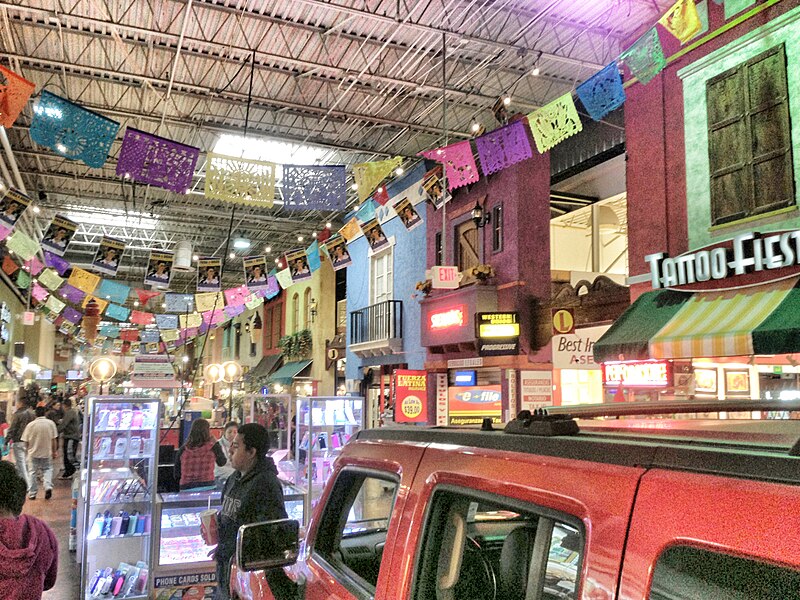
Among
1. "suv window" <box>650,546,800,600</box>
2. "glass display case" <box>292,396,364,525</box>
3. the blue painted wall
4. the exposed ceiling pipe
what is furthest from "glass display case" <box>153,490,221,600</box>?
the exposed ceiling pipe

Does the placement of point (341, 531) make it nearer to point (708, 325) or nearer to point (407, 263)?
point (708, 325)

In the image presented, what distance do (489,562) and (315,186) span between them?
32.1ft

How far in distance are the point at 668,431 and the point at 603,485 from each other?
0.45 meters

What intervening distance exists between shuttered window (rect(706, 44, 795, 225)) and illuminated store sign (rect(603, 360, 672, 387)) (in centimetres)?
216

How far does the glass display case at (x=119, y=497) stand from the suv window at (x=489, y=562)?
5.89 m

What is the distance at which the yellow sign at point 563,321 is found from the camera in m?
12.4

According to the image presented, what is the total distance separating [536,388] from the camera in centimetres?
1337

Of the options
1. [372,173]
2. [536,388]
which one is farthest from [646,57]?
[536,388]

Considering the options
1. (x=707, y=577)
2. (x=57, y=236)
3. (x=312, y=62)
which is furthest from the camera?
(x=312, y=62)

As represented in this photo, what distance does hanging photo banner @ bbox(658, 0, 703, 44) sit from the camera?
7.29m

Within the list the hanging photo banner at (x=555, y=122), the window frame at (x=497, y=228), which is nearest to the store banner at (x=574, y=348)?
the window frame at (x=497, y=228)

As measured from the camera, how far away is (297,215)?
24.7 m

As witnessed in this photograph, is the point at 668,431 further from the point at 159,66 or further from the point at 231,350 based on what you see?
the point at 231,350

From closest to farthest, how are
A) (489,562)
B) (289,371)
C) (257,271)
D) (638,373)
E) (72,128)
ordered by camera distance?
(489,562) → (72,128) → (638,373) → (257,271) → (289,371)
